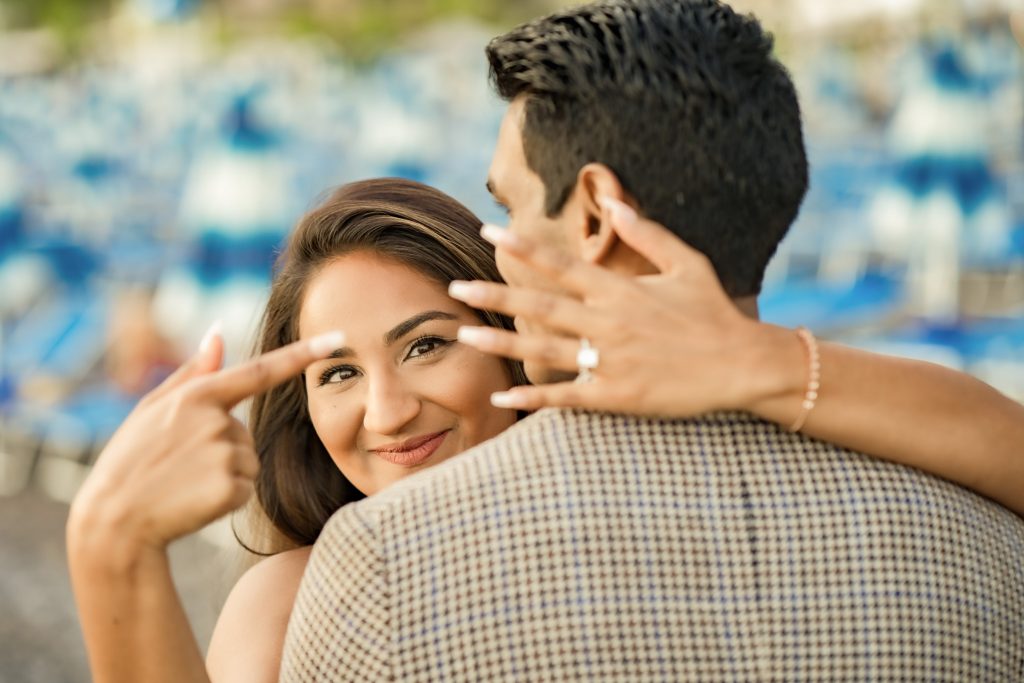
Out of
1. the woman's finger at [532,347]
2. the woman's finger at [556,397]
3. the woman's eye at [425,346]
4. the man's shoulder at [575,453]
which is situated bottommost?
the man's shoulder at [575,453]

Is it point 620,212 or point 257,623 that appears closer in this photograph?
point 620,212

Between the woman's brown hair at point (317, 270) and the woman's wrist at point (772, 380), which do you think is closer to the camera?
the woman's wrist at point (772, 380)

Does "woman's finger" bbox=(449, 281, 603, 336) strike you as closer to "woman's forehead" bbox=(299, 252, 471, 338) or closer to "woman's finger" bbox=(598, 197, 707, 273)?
"woman's finger" bbox=(598, 197, 707, 273)

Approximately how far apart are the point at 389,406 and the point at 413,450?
0.10m

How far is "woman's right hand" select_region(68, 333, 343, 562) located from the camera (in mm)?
1296

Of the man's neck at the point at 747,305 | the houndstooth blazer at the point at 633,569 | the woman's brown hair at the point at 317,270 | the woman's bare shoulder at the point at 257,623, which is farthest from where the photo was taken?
the woman's brown hair at the point at 317,270

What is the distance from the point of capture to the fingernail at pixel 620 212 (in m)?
1.34

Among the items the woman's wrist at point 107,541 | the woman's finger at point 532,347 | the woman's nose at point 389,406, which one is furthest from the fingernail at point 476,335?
the woman's nose at point 389,406

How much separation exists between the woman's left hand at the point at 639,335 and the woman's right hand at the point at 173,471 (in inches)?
10.7

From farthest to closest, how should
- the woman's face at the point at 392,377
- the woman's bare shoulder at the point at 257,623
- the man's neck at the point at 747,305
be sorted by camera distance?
the woman's face at the point at 392,377 → the woman's bare shoulder at the point at 257,623 → the man's neck at the point at 747,305

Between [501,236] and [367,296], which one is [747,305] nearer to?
[501,236]

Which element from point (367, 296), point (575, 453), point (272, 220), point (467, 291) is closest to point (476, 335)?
point (467, 291)

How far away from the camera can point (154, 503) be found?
1.30 meters

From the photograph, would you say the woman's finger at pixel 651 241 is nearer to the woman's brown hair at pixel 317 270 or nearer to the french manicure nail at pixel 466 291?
the french manicure nail at pixel 466 291
